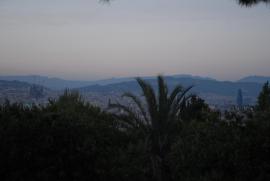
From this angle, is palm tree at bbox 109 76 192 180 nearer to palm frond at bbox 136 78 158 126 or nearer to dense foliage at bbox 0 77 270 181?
palm frond at bbox 136 78 158 126

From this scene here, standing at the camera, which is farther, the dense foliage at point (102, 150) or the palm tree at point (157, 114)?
the palm tree at point (157, 114)

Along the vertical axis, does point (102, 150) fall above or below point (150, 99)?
below

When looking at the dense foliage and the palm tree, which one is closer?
the dense foliage

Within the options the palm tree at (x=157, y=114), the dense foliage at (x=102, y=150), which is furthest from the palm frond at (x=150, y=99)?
the dense foliage at (x=102, y=150)

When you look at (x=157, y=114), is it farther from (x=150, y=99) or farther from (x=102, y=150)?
(x=102, y=150)

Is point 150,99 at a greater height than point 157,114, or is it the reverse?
point 150,99

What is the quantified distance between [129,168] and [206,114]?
117 inches

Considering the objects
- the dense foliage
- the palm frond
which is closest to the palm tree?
the palm frond

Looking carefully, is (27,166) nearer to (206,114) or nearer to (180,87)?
(206,114)

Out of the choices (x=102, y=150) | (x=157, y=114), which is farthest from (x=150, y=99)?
(x=102, y=150)

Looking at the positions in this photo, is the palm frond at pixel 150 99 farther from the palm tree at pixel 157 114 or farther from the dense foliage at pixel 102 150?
the dense foliage at pixel 102 150

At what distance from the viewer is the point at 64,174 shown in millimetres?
5875

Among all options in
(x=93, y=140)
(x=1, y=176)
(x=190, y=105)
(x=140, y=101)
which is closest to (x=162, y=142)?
(x=140, y=101)

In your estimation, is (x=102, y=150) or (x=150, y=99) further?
(x=150, y=99)
